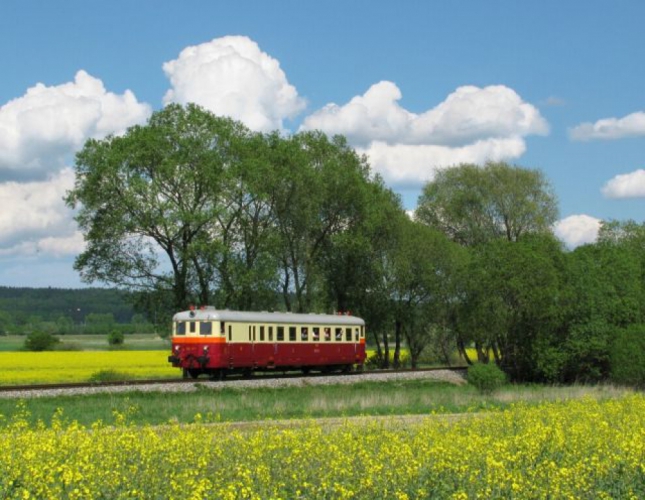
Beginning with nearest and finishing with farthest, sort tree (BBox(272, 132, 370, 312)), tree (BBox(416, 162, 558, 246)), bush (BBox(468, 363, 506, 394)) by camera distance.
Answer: bush (BBox(468, 363, 506, 394)), tree (BBox(272, 132, 370, 312)), tree (BBox(416, 162, 558, 246))

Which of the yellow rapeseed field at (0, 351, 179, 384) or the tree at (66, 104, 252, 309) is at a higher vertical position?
the tree at (66, 104, 252, 309)

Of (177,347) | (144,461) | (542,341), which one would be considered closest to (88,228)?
(177,347)

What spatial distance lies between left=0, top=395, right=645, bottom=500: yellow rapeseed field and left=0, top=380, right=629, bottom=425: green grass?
888cm

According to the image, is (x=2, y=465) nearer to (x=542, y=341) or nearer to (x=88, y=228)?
(x=88, y=228)

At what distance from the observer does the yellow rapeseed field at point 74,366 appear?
46.4m

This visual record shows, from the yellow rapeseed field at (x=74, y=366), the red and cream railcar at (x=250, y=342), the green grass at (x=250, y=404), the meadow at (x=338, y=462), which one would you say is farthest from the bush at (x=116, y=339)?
the meadow at (x=338, y=462)

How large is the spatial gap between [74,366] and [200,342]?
55.4 ft

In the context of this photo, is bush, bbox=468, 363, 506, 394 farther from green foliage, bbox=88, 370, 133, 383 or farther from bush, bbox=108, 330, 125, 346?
bush, bbox=108, 330, 125, 346

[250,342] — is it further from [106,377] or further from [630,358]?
[630,358]

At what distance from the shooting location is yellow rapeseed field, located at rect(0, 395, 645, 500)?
36.6 ft

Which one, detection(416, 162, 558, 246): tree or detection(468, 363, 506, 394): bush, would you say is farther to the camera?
detection(416, 162, 558, 246): tree

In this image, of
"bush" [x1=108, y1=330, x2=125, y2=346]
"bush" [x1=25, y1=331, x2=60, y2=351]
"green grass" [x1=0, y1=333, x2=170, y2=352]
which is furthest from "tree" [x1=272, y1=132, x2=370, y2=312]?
"bush" [x1=108, y1=330, x2=125, y2=346]

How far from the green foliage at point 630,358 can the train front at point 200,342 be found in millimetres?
19236

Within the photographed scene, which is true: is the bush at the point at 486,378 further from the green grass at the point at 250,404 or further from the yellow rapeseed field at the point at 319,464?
the yellow rapeseed field at the point at 319,464
